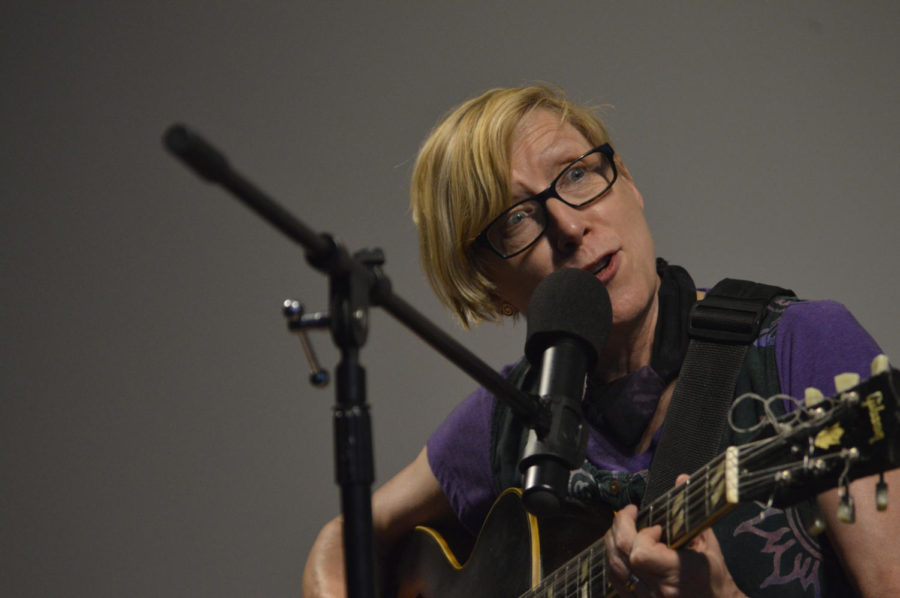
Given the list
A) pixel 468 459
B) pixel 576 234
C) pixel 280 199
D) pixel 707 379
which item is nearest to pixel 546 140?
pixel 576 234

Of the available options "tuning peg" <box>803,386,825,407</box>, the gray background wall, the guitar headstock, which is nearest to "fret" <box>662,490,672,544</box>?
the guitar headstock

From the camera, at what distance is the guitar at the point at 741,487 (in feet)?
2.70

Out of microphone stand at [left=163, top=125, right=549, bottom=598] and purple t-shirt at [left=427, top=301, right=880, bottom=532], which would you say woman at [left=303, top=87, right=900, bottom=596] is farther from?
microphone stand at [left=163, top=125, right=549, bottom=598]

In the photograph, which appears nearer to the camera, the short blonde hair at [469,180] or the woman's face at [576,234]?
the woman's face at [576,234]

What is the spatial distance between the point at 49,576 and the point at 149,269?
0.70 meters

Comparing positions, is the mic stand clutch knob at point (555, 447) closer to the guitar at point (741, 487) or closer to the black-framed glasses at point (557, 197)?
the guitar at point (741, 487)

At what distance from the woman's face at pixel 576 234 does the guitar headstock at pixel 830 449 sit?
0.51m

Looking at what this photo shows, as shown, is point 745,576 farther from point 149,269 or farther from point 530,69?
point 149,269

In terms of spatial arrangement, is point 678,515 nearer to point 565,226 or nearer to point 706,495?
point 706,495

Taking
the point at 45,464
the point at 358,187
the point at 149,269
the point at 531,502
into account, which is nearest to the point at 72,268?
the point at 149,269

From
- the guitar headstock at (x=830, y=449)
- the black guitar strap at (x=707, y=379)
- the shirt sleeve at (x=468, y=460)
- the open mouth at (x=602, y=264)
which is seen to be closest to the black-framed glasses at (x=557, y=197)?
the open mouth at (x=602, y=264)

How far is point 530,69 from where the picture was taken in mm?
2141

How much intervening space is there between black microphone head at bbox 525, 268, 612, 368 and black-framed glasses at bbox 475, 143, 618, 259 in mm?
395

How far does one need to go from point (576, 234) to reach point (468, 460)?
520 millimetres
